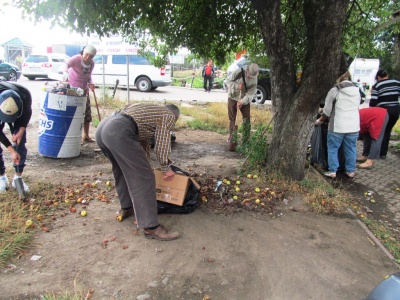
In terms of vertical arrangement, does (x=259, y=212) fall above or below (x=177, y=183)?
below

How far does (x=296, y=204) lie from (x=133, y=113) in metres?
2.48

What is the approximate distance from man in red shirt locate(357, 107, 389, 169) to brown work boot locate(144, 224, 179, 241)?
4802 mm

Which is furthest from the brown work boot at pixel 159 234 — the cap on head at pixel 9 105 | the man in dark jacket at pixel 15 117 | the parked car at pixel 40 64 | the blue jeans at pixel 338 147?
the parked car at pixel 40 64

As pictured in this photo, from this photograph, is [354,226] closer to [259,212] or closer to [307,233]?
[307,233]

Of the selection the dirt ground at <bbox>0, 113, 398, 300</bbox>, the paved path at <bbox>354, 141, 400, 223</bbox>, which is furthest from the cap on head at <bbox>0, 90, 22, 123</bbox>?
the paved path at <bbox>354, 141, 400, 223</bbox>

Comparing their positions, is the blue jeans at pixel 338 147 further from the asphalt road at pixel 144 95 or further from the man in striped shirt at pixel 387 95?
the asphalt road at pixel 144 95

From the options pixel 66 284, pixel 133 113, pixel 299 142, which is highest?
pixel 133 113

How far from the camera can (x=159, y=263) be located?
2.99 m

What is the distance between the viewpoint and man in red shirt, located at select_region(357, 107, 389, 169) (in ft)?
20.6

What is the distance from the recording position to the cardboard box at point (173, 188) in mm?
3688

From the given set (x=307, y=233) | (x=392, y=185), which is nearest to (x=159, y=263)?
(x=307, y=233)

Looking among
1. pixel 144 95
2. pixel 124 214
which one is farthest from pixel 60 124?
pixel 144 95

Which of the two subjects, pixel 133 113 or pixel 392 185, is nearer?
pixel 133 113

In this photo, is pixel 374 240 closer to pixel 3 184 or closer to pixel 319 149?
pixel 319 149
